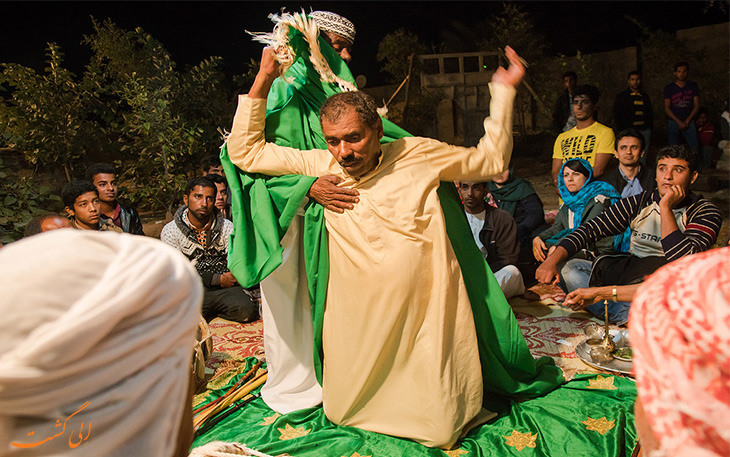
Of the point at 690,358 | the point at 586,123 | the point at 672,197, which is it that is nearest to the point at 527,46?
the point at 586,123

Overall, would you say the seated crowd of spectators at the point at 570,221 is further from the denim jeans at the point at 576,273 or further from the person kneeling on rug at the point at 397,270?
the person kneeling on rug at the point at 397,270

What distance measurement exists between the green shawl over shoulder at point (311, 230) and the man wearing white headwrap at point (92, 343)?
2.16m

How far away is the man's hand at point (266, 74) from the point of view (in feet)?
9.66

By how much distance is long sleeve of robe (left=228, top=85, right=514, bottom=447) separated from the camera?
2877 mm

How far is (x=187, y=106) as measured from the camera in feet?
29.2

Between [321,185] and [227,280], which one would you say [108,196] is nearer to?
[227,280]

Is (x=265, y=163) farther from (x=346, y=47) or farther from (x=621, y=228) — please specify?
(x=621, y=228)

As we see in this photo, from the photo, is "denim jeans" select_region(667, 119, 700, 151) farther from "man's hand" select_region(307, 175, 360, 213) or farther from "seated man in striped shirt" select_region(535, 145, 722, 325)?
"man's hand" select_region(307, 175, 360, 213)

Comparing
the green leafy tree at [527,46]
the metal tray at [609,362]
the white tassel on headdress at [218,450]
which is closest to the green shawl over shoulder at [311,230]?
the metal tray at [609,362]

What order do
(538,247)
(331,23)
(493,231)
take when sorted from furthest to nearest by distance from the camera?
(493,231)
(538,247)
(331,23)

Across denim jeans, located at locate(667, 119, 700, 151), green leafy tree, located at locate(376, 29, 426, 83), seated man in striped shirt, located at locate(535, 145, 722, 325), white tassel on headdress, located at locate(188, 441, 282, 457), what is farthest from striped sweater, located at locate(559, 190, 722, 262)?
green leafy tree, located at locate(376, 29, 426, 83)

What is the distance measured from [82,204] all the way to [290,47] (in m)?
2.67

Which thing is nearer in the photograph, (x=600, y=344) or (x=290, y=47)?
(x=290, y=47)

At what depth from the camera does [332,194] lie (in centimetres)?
299
